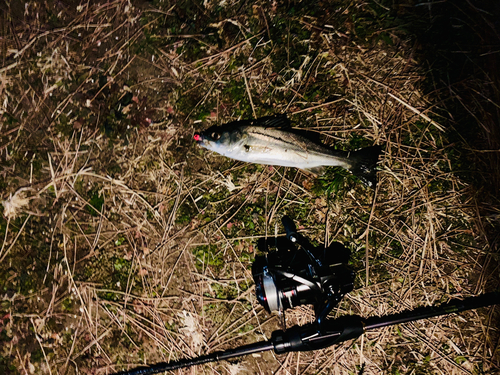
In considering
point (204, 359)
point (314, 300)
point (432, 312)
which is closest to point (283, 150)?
point (314, 300)

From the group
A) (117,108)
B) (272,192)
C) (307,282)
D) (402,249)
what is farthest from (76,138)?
(402,249)

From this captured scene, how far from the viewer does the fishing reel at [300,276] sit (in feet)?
7.14

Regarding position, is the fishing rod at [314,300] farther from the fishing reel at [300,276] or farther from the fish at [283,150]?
the fish at [283,150]

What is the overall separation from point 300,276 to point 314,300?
405 mm

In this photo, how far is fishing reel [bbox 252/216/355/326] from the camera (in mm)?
2178

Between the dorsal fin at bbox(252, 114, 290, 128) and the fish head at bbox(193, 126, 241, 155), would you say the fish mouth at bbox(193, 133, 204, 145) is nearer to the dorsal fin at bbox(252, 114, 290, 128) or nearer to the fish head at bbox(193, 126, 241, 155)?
the fish head at bbox(193, 126, 241, 155)

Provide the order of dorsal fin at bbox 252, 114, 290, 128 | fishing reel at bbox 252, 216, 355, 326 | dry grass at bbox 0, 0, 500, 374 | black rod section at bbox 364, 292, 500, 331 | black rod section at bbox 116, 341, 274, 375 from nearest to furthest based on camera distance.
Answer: fishing reel at bbox 252, 216, 355, 326, black rod section at bbox 364, 292, 500, 331, black rod section at bbox 116, 341, 274, 375, dry grass at bbox 0, 0, 500, 374, dorsal fin at bbox 252, 114, 290, 128

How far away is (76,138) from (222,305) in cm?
248

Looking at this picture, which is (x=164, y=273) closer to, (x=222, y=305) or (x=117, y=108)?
(x=222, y=305)

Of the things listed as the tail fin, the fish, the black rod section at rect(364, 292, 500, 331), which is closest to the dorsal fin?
the fish

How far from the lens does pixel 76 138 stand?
317 centimetres

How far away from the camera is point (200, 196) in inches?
117

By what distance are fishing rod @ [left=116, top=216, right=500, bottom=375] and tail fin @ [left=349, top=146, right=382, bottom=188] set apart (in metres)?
0.72

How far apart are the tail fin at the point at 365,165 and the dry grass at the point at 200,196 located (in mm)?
193
